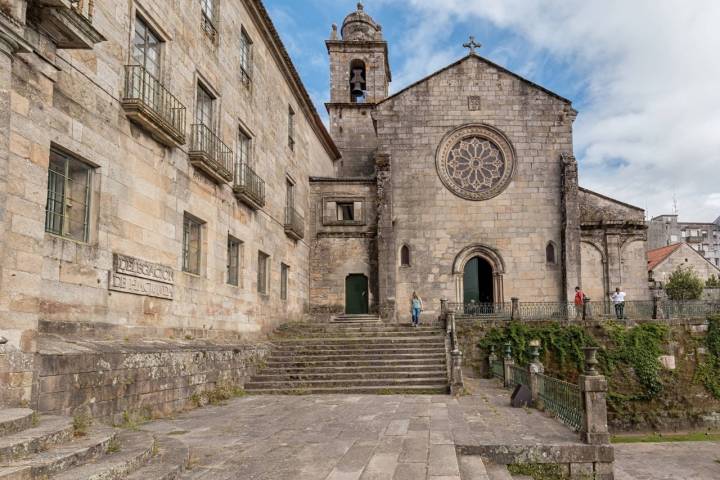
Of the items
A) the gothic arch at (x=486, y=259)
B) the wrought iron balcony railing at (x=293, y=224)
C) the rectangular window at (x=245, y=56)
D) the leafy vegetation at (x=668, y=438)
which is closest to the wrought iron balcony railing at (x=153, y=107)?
the rectangular window at (x=245, y=56)

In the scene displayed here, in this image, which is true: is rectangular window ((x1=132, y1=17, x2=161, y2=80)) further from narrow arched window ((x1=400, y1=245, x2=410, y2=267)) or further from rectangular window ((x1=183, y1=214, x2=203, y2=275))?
narrow arched window ((x1=400, y1=245, x2=410, y2=267))

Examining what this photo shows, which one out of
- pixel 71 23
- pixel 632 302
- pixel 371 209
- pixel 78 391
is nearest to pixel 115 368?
pixel 78 391

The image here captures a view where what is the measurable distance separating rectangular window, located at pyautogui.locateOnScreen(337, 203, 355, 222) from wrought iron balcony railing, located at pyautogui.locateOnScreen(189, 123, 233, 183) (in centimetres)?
983

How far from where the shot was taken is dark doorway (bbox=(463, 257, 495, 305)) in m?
23.5

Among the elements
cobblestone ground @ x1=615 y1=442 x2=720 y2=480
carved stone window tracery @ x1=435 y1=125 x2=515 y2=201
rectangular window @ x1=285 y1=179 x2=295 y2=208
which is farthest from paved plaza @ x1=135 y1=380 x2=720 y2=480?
carved stone window tracery @ x1=435 y1=125 x2=515 y2=201

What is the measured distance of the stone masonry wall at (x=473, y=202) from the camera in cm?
2280

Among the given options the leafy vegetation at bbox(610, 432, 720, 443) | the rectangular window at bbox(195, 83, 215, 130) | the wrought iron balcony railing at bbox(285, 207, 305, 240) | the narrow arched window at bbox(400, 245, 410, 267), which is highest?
→ the rectangular window at bbox(195, 83, 215, 130)

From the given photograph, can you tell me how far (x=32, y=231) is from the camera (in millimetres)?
6086

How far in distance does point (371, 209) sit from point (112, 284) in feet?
50.6

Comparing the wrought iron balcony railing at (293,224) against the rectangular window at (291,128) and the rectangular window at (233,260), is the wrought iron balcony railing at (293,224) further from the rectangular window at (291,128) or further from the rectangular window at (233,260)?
the rectangular window at (233,260)

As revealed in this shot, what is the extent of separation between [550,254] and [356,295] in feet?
26.0

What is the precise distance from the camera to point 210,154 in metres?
12.5

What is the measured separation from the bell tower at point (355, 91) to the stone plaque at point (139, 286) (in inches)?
793

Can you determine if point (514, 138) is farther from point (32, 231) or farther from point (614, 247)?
point (32, 231)
